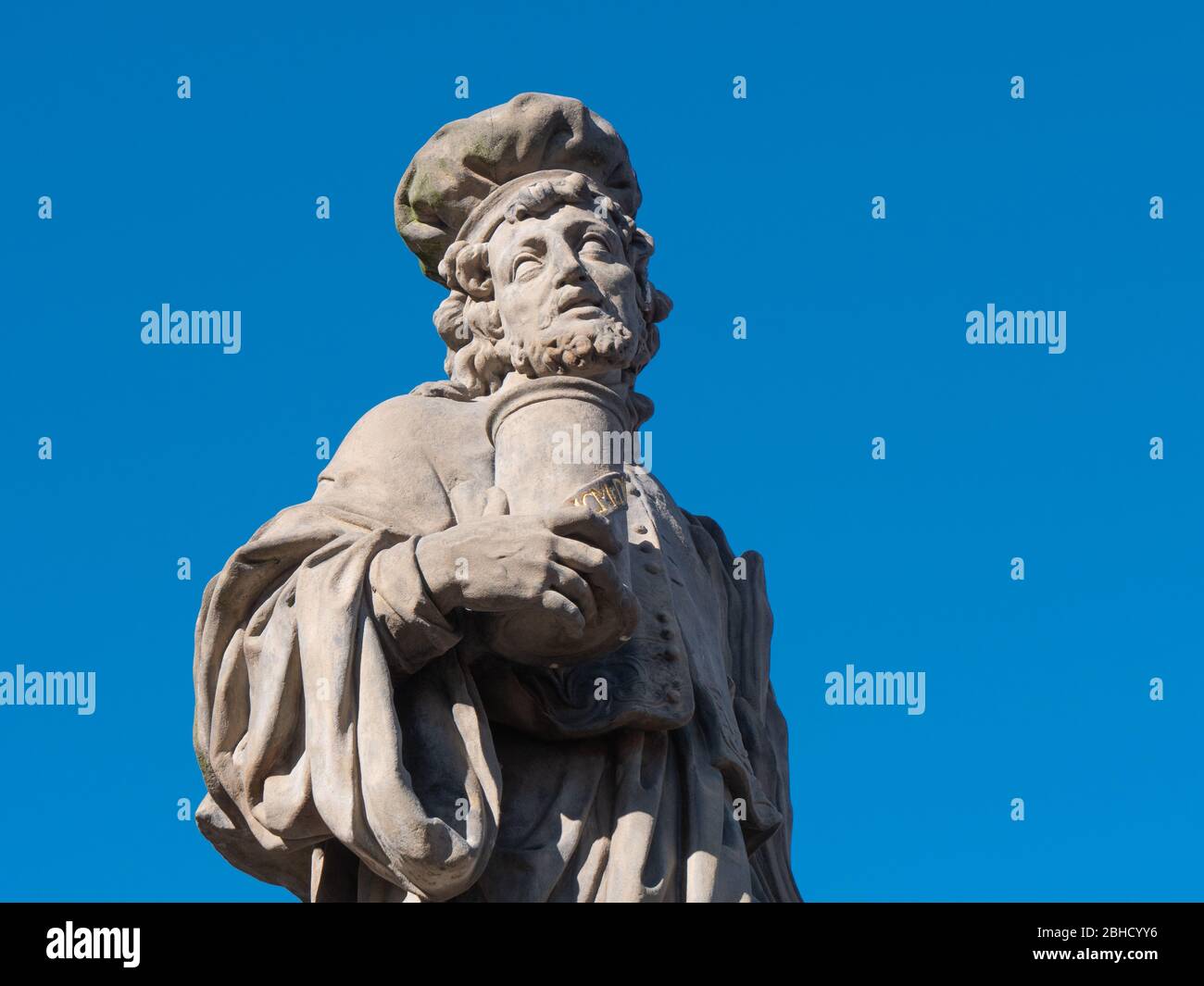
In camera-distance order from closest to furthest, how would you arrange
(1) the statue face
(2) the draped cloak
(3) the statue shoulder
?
(2) the draped cloak → (3) the statue shoulder → (1) the statue face

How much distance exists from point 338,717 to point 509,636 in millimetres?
717

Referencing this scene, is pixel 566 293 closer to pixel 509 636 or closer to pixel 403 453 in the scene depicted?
pixel 403 453

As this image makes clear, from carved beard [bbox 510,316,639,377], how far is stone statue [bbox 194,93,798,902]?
13 mm

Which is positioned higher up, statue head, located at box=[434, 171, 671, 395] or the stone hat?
the stone hat

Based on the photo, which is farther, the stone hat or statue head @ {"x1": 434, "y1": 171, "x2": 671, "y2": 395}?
the stone hat

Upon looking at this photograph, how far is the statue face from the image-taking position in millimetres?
12555

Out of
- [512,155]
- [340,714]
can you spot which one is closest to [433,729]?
[340,714]

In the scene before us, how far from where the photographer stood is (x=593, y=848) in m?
12.0

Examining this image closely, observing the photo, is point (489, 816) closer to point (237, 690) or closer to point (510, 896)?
point (510, 896)

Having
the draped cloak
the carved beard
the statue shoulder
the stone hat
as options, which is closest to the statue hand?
the draped cloak

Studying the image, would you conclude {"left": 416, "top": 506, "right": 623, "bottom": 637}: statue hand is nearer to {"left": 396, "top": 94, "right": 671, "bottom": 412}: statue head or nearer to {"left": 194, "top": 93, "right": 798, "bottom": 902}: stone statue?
{"left": 194, "top": 93, "right": 798, "bottom": 902}: stone statue

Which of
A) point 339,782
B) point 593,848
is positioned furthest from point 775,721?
point 339,782
